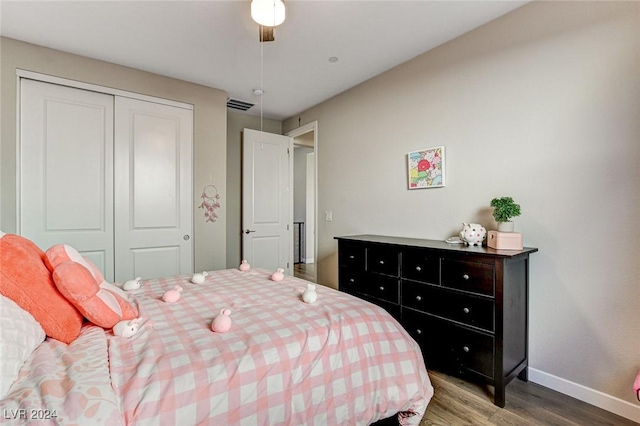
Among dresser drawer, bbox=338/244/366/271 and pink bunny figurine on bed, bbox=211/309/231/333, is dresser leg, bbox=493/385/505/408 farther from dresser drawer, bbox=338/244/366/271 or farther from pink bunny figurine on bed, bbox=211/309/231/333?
pink bunny figurine on bed, bbox=211/309/231/333

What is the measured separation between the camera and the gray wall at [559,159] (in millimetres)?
1712

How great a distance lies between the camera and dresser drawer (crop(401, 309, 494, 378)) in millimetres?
1874

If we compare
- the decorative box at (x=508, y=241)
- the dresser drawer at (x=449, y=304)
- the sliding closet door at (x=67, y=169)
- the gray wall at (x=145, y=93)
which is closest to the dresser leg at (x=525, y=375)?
the dresser drawer at (x=449, y=304)

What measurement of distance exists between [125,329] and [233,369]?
496mm

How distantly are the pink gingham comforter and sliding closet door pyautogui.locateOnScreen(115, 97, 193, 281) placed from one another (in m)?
1.64

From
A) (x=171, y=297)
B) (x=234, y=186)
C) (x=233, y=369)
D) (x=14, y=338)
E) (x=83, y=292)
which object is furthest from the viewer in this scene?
(x=234, y=186)

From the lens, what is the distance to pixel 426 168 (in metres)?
2.69

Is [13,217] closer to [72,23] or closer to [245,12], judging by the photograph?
[72,23]

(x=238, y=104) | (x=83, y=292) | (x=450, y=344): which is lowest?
(x=450, y=344)

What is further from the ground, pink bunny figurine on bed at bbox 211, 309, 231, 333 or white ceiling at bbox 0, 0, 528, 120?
white ceiling at bbox 0, 0, 528, 120

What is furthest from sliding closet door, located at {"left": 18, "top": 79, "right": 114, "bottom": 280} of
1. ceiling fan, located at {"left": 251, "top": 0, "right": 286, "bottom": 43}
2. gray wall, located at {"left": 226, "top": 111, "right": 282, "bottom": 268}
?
ceiling fan, located at {"left": 251, "top": 0, "right": 286, "bottom": 43}

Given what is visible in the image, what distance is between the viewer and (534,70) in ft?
6.68

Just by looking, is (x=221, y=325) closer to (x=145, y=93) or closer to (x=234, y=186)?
(x=145, y=93)

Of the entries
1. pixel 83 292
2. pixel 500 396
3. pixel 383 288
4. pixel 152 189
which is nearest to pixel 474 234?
pixel 383 288
